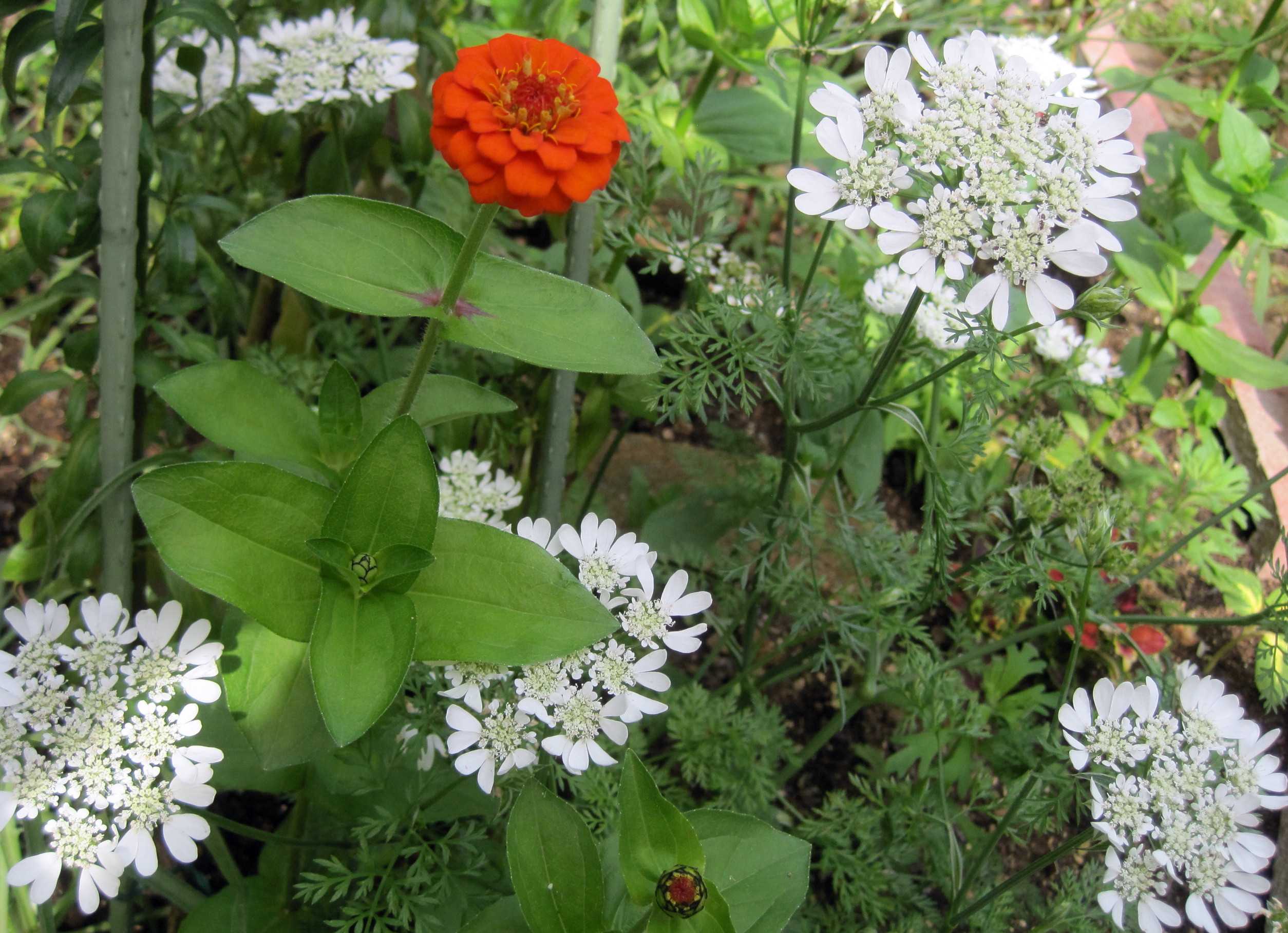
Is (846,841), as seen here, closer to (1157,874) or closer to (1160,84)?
(1157,874)

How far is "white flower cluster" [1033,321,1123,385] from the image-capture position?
139 centimetres

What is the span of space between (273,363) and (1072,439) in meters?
1.33

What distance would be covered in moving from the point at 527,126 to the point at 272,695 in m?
0.50

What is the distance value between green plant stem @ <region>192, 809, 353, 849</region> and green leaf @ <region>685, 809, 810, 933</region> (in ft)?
1.20

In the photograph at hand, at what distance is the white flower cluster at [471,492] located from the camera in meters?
1.12

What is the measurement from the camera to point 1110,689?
85 cm

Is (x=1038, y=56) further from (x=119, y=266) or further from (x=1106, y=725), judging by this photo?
(x=119, y=266)

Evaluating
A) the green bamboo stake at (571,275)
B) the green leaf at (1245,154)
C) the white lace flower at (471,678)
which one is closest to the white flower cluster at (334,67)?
the green bamboo stake at (571,275)

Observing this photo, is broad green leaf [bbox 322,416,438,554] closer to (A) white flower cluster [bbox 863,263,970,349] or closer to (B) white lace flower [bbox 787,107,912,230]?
(B) white lace flower [bbox 787,107,912,230]

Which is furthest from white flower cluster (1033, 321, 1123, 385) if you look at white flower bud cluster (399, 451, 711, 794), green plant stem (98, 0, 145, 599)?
green plant stem (98, 0, 145, 599)

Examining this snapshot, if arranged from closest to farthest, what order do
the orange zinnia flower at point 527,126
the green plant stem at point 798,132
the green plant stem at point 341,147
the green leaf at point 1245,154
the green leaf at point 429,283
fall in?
the orange zinnia flower at point 527,126
the green leaf at point 429,283
the green plant stem at point 798,132
the green plant stem at point 341,147
the green leaf at point 1245,154

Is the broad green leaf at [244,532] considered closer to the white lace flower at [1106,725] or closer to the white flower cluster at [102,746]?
the white flower cluster at [102,746]

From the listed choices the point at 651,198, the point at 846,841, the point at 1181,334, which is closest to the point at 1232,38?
the point at 1181,334

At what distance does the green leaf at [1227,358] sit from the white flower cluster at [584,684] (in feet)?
3.92
